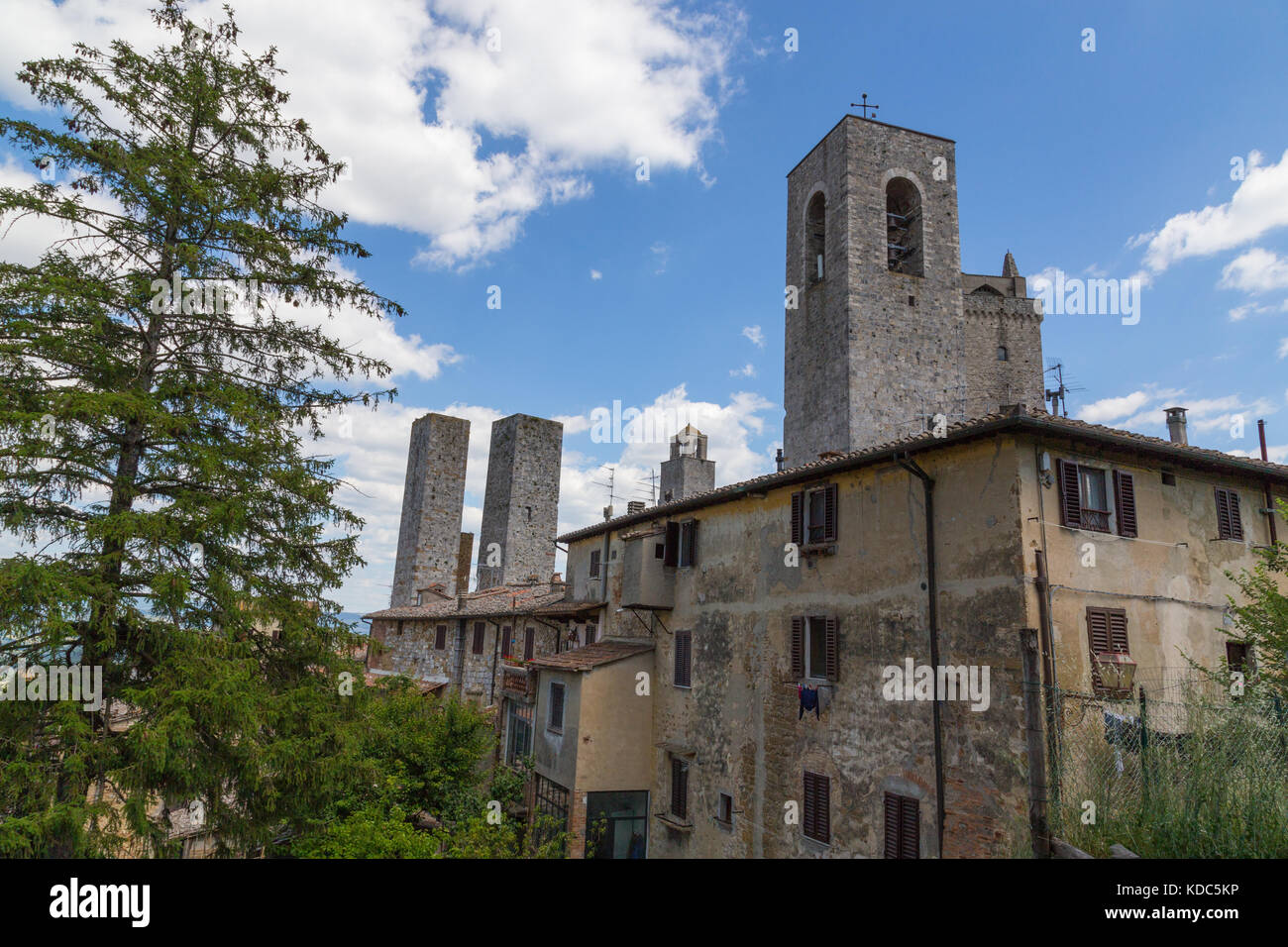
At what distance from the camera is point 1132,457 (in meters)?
11.0

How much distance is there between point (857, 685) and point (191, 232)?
12.1m

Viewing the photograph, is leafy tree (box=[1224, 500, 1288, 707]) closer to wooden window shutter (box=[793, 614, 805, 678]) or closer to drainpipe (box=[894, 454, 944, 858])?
drainpipe (box=[894, 454, 944, 858])

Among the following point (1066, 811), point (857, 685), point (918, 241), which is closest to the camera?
point (1066, 811)

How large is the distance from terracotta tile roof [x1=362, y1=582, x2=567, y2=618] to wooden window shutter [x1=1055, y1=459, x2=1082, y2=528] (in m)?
15.3

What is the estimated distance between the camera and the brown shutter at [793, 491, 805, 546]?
13570 mm

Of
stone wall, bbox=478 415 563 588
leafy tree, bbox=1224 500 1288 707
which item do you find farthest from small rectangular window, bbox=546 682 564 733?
leafy tree, bbox=1224 500 1288 707

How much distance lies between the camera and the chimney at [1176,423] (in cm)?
1612

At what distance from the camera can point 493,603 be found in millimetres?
25594

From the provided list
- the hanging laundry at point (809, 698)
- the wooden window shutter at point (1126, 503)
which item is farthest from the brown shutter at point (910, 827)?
the wooden window shutter at point (1126, 503)

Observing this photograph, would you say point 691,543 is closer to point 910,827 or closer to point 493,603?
point 910,827

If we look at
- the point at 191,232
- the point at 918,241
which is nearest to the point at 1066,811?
the point at 191,232
